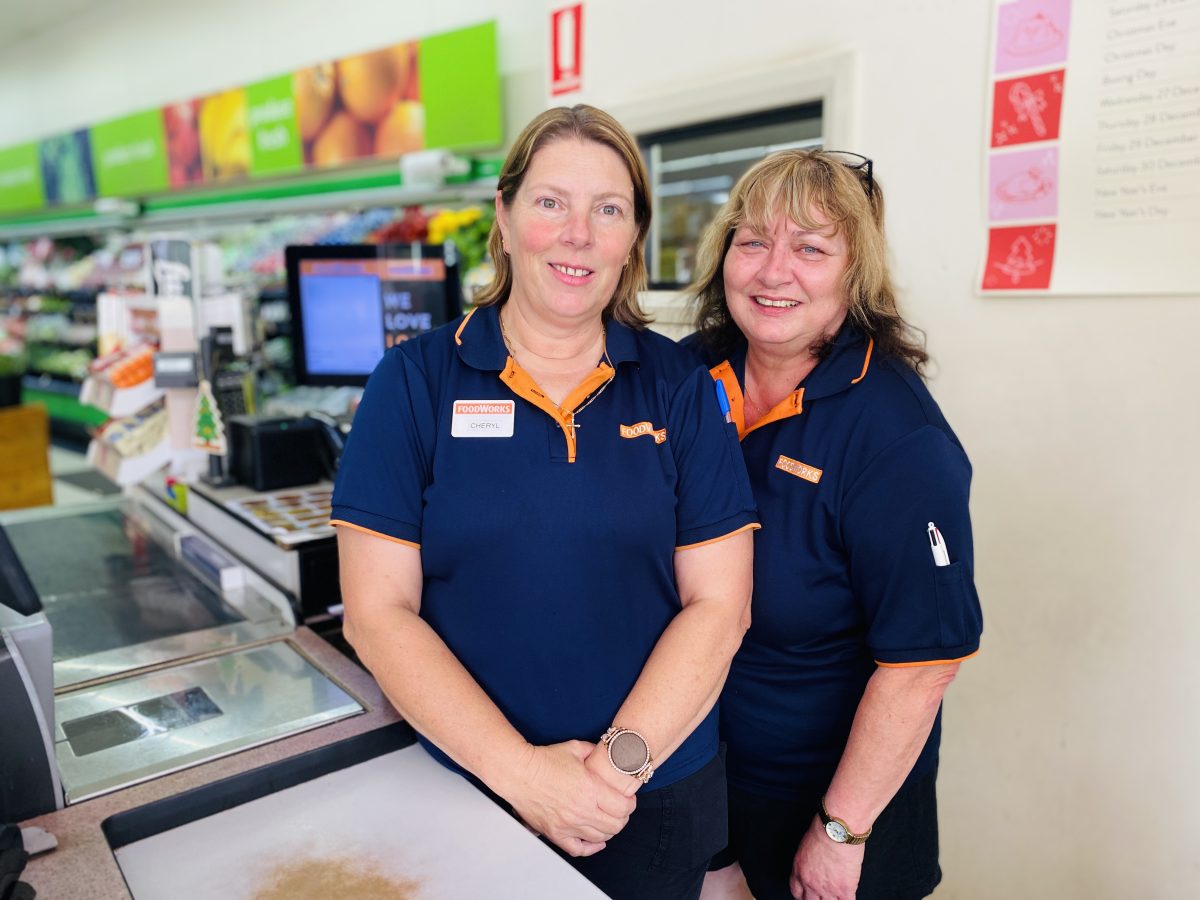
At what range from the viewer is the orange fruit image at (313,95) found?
5.50m

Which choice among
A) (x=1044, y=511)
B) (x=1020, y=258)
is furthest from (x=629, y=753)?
(x=1020, y=258)

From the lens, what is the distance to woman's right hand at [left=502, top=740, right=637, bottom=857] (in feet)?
3.81

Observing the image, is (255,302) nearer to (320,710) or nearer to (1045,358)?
(320,710)

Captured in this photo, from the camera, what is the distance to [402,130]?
5.11 m

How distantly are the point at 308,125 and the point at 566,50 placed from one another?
10.3 feet

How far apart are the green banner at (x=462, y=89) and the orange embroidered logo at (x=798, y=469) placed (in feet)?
12.1

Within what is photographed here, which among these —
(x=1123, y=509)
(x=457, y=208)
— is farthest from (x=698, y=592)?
(x=457, y=208)

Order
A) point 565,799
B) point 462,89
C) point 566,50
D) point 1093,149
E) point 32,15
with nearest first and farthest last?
point 565,799 < point 1093,149 < point 566,50 < point 462,89 < point 32,15

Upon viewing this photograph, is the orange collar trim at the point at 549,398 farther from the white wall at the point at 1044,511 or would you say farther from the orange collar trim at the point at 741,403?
the white wall at the point at 1044,511

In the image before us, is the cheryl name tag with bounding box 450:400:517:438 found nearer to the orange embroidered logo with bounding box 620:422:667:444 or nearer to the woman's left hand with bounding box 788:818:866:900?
the orange embroidered logo with bounding box 620:422:667:444

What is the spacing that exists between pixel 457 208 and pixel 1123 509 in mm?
4050

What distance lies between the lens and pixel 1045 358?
2051 mm

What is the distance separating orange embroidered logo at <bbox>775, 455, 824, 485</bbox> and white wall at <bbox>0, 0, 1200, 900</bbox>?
3.21 ft

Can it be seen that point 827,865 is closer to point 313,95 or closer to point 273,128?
point 313,95
